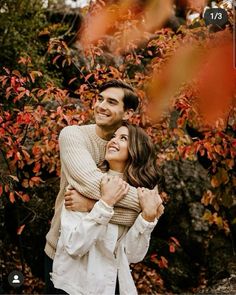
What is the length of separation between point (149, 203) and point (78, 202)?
353 millimetres

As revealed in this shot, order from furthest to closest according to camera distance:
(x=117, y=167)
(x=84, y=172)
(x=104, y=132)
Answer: (x=104, y=132)
(x=117, y=167)
(x=84, y=172)

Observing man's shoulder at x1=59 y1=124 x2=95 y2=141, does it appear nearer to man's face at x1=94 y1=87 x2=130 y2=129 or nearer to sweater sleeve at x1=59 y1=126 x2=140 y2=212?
sweater sleeve at x1=59 y1=126 x2=140 y2=212

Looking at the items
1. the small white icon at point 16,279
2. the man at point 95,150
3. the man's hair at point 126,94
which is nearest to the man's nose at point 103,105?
the man at point 95,150

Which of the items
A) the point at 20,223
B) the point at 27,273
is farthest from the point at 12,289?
the point at 20,223

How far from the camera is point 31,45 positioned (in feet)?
21.5

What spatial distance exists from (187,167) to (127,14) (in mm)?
2596

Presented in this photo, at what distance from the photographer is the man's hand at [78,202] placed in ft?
8.04

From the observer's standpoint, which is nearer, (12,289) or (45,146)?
(45,146)

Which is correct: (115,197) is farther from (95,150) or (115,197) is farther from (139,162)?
(95,150)

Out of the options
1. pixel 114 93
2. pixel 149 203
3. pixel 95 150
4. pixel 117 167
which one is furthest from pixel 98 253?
pixel 114 93

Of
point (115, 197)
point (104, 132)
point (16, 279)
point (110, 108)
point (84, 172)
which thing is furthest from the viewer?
point (16, 279)

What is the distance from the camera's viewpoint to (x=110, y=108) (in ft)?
8.98

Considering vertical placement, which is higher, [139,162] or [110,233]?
[139,162]

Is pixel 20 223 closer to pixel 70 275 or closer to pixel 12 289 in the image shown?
pixel 12 289
